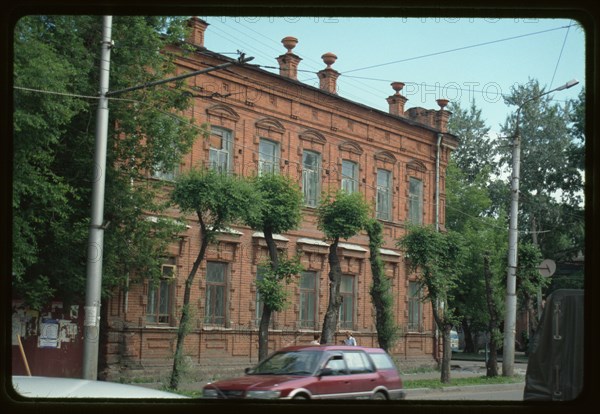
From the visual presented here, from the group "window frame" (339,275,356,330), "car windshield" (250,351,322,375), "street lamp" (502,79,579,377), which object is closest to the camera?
"street lamp" (502,79,579,377)

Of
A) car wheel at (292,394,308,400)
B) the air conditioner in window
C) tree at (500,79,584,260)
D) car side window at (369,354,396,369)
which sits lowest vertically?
car wheel at (292,394,308,400)

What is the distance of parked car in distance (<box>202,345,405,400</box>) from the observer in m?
4.36

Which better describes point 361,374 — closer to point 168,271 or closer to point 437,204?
point 437,204

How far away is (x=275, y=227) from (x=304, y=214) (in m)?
0.65

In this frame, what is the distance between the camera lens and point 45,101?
8.49 meters

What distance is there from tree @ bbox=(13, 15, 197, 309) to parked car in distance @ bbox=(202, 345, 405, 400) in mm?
2888

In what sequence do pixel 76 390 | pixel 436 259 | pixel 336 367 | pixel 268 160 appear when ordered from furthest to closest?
pixel 268 160 → pixel 436 259 → pixel 336 367 → pixel 76 390

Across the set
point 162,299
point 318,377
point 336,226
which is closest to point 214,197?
point 162,299

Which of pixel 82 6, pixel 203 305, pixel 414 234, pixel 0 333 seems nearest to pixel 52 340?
pixel 203 305

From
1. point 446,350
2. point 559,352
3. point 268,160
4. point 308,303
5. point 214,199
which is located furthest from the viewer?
point 214,199

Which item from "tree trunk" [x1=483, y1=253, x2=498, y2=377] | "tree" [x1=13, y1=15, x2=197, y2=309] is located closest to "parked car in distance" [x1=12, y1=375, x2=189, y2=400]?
"tree trunk" [x1=483, y1=253, x2=498, y2=377]

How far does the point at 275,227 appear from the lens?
1055 cm

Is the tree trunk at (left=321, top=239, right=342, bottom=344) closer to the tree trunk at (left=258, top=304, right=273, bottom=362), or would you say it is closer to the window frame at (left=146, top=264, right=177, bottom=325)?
the tree trunk at (left=258, top=304, right=273, bottom=362)

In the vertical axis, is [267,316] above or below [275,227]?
below
